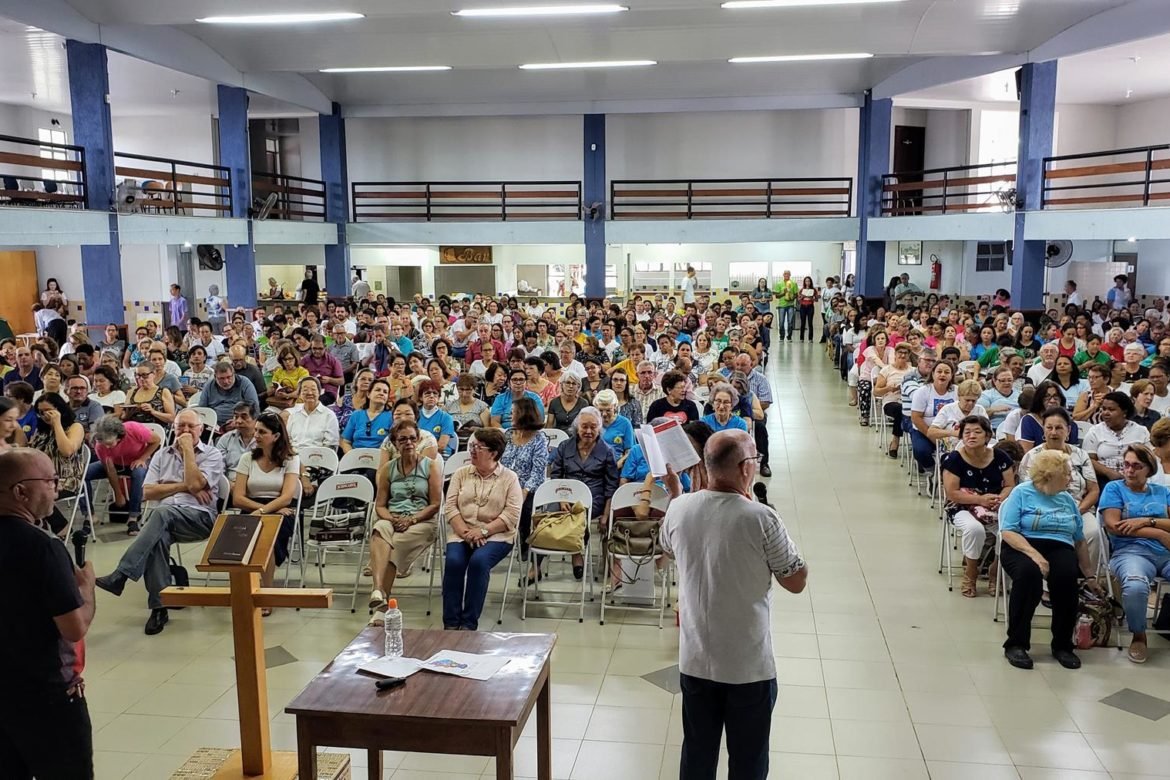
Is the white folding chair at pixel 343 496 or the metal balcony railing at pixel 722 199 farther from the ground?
the metal balcony railing at pixel 722 199

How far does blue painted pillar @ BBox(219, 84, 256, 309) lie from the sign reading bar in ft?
22.1

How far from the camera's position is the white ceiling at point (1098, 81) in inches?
578

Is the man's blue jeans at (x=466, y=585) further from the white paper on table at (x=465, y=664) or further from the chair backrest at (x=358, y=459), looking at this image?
the white paper on table at (x=465, y=664)

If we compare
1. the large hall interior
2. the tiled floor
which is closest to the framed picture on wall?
the large hall interior

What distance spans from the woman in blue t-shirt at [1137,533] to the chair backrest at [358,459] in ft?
15.9

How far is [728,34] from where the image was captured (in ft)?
43.8

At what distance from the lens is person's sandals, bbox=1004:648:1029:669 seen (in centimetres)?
504

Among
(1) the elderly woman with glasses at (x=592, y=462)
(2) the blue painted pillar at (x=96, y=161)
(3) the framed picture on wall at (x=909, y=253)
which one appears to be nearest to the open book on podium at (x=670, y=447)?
(1) the elderly woman with glasses at (x=592, y=462)

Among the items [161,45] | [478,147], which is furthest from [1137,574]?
[478,147]

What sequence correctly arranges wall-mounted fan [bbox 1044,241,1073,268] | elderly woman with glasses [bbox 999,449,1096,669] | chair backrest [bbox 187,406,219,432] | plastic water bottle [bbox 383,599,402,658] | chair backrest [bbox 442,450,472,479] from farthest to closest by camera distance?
1. wall-mounted fan [bbox 1044,241,1073,268]
2. chair backrest [bbox 187,406,219,432]
3. chair backrest [bbox 442,450,472,479]
4. elderly woman with glasses [bbox 999,449,1096,669]
5. plastic water bottle [bbox 383,599,402,658]

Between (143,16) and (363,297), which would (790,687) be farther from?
(363,297)

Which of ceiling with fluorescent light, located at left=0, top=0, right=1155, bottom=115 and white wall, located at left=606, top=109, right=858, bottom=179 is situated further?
white wall, located at left=606, top=109, right=858, bottom=179

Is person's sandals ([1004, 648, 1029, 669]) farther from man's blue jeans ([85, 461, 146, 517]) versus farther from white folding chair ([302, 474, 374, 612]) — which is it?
man's blue jeans ([85, 461, 146, 517])

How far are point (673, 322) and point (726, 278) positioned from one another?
30.9ft
